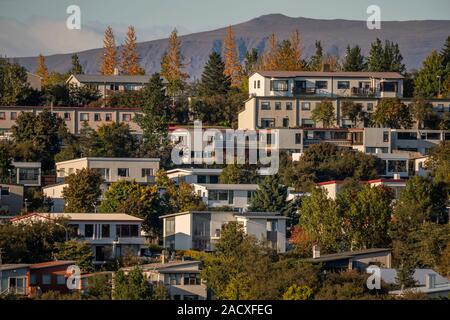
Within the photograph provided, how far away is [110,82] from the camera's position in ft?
303

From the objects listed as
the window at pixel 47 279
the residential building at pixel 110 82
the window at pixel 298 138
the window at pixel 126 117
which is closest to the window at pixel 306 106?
the window at pixel 298 138

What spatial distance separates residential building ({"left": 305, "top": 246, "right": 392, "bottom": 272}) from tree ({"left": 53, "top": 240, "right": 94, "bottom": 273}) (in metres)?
6.91

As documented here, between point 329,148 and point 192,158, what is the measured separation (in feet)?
22.5

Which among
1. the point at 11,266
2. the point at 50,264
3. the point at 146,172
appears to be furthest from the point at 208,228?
the point at 11,266

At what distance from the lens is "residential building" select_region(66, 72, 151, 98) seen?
91.8m

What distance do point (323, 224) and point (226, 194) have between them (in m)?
10.4

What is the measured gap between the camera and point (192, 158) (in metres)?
77.2

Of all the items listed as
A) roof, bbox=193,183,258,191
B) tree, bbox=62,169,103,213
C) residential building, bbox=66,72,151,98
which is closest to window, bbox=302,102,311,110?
residential building, bbox=66,72,151,98

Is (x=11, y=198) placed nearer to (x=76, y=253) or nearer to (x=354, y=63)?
(x=76, y=253)

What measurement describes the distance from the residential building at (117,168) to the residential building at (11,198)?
5.03 meters

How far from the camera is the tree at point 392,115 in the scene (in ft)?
262

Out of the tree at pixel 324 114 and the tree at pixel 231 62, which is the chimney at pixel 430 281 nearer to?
the tree at pixel 324 114

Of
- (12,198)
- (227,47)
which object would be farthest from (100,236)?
(227,47)

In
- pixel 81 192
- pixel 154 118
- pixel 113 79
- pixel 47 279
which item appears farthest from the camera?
pixel 113 79
